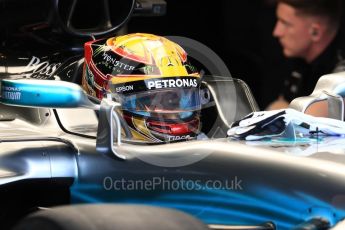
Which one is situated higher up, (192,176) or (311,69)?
(192,176)

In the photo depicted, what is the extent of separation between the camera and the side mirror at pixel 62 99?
2.22 meters

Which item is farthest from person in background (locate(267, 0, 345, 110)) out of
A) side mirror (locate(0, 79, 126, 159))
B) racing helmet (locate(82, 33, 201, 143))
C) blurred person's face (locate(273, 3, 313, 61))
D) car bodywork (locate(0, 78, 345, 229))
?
side mirror (locate(0, 79, 126, 159))

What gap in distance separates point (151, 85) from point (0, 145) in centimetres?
48

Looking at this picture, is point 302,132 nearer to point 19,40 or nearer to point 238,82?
point 238,82

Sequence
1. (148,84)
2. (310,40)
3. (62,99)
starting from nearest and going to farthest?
(62,99), (148,84), (310,40)

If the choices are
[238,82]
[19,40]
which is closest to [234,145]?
[238,82]

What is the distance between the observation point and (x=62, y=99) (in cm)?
222

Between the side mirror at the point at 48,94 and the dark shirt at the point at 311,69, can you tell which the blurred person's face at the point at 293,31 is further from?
the side mirror at the point at 48,94

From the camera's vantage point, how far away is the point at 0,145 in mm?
2426

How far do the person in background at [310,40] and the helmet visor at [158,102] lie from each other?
2.10 m

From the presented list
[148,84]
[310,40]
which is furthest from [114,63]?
[310,40]

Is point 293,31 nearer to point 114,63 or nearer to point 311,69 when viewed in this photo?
point 311,69

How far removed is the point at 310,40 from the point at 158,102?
230 centimetres

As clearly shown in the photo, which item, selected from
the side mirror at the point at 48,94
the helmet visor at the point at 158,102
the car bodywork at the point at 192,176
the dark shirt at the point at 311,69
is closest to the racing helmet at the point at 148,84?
the helmet visor at the point at 158,102
